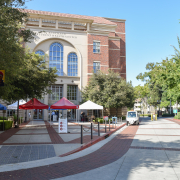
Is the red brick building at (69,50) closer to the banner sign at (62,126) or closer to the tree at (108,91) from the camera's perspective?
the tree at (108,91)

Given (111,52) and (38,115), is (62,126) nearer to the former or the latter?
(38,115)

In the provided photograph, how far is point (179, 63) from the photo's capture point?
20.1m

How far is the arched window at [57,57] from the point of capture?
1403 inches

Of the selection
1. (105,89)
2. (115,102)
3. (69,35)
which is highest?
(69,35)

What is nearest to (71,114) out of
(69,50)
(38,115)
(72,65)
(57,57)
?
(38,115)

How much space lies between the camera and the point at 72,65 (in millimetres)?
36594

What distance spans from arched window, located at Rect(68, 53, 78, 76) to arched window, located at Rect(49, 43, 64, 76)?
4.85 ft

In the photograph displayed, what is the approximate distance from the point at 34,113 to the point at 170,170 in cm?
3285

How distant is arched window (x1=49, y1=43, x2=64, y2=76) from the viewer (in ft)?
117

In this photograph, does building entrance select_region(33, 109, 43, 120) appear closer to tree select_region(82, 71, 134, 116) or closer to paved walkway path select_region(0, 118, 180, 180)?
tree select_region(82, 71, 134, 116)

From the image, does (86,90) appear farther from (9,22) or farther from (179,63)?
(9,22)

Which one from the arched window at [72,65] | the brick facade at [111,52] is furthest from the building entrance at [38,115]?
the brick facade at [111,52]

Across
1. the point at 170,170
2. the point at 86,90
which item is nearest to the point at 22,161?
the point at 170,170

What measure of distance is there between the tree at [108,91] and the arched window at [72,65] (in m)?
5.41
